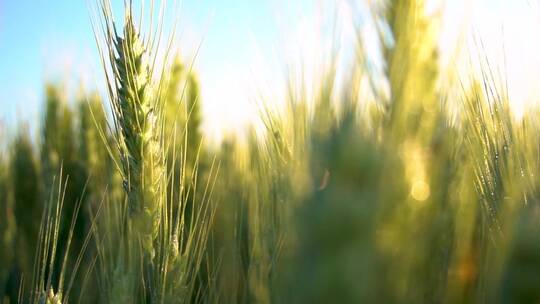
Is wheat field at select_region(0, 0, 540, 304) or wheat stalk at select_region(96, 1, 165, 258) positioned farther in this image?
wheat stalk at select_region(96, 1, 165, 258)

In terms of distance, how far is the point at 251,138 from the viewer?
9.93 ft

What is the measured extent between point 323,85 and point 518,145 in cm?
65

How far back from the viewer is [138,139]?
6.08 ft

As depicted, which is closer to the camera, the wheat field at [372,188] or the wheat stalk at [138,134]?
the wheat field at [372,188]

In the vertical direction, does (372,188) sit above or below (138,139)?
below

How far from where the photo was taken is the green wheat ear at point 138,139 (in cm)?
183

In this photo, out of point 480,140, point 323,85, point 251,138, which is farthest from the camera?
point 251,138


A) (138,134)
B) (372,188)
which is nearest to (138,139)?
(138,134)

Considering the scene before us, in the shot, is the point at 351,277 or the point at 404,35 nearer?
the point at 351,277

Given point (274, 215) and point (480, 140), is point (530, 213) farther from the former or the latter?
point (274, 215)

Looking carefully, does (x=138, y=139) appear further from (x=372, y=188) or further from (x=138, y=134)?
(x=372, y=188)

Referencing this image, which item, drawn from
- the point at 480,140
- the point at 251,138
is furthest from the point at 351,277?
the point at 251,138

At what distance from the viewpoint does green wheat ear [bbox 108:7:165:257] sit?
1.83 meters

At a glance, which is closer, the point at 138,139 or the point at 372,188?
the point at 372,188
